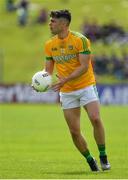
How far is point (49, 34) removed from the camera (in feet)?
171

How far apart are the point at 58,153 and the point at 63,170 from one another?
3.93 meters

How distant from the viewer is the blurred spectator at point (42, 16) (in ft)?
174

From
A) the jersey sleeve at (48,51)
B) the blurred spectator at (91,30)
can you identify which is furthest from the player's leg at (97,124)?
the blurred spectator at (91,30)

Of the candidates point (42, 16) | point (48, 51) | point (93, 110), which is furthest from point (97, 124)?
point (42, 16)

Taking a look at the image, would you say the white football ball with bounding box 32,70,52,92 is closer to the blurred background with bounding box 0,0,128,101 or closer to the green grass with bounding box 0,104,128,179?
the green grass with bounding box 0,104,128,179

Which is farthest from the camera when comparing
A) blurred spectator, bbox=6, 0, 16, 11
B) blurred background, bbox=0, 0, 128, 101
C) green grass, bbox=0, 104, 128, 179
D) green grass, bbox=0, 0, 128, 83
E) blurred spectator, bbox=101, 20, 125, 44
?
blurred spectator, bbox=6, 0, 16, 11

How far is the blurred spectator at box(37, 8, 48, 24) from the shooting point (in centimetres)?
5291

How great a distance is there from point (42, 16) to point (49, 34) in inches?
67.1

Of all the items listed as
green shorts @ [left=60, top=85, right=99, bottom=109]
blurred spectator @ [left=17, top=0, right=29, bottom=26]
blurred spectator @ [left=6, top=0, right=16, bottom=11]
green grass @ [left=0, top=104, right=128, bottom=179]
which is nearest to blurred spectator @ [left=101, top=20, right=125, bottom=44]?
blurred spectator @ [left=17, top=0, right=29, bottom=26]

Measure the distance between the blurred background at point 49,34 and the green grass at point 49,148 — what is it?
579 inches

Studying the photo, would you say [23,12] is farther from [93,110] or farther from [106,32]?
[93,110]

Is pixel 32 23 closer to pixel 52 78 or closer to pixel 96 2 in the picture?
pixel 96 2

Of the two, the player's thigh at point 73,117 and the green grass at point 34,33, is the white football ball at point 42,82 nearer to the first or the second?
the player's thigh at point 73,117

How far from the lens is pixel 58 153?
1680 centimetres
